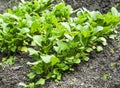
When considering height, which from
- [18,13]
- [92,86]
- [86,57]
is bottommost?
[92,86]

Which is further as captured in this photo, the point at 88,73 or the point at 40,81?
the point at 88,73

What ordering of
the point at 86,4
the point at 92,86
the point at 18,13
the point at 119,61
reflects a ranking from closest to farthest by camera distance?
the point at 92,86 < the point at 119,61 < the point at 18,13 < the point at 86,4

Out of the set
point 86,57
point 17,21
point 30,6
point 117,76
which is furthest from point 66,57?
point 30,6

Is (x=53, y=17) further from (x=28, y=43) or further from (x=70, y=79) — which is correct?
(x=70, y=79)

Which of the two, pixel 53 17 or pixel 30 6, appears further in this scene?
pixel 30 6

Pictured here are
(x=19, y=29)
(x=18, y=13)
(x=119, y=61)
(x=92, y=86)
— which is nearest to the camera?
(x=92, y=86)

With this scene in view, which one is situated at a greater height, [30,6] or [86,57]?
[30,6]

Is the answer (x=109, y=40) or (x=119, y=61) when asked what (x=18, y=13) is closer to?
(x=109, y=40)
